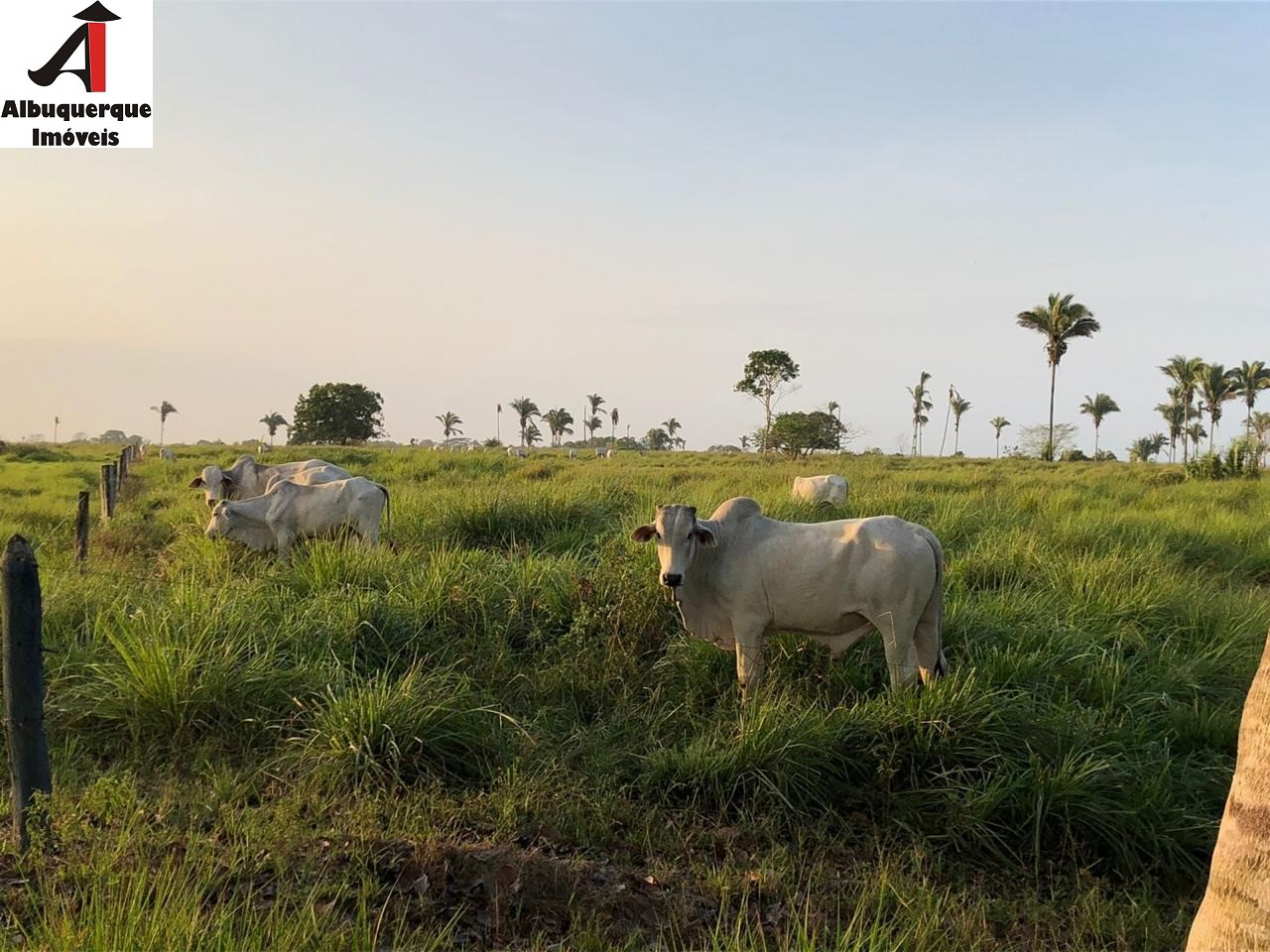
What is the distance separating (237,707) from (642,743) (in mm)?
2247

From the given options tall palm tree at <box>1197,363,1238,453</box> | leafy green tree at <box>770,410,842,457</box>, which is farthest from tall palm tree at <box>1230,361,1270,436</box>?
leafy green tree at <box>770,410,842,457</box>

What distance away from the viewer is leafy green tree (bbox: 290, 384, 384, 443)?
46.8 metres

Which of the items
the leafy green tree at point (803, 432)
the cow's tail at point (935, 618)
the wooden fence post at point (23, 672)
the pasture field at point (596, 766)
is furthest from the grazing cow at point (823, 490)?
the leafy green tree at point (803, 432)

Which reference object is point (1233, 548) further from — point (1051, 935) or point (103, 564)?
point (103, 564)

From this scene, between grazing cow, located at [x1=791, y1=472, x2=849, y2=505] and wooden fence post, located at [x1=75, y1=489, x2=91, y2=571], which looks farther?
grazing cow, located at [x1=791, y1=472, x2=849, y2=505]

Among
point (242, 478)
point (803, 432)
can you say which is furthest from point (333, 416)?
point (242, 478)

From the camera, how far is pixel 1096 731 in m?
4.58

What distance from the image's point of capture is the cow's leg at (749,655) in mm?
4973

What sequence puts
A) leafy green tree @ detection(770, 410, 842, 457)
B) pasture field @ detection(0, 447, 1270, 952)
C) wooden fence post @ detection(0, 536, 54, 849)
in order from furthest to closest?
leafy green tree @ detection(770, 410, 842, 457) → pasture field @ detection(0, 447, 1270, 952) → wooden fence post @ detection(0, 536, 54, 849)

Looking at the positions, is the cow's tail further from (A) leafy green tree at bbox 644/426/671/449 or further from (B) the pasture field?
(A) leafy green tree at bbox 644/426/671/449

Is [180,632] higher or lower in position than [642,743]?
higher

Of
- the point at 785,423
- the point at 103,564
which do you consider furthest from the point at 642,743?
the point at 785,423

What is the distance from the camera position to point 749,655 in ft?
16.4

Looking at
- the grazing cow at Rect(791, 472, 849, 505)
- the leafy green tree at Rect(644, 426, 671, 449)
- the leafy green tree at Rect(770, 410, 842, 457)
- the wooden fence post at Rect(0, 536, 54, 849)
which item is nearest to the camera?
the wooden fence post at Rect(0, 536, 54, 849)
